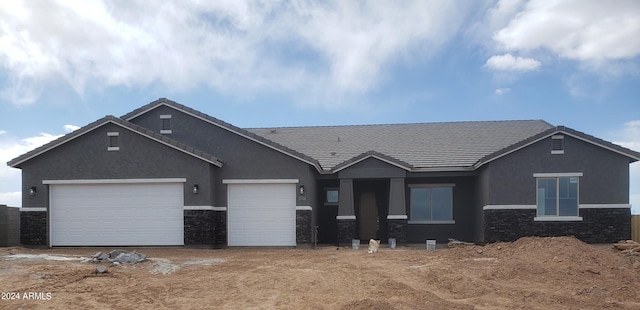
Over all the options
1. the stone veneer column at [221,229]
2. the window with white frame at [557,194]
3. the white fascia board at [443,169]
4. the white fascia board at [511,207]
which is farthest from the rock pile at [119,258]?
the window with white frame at [557,194]

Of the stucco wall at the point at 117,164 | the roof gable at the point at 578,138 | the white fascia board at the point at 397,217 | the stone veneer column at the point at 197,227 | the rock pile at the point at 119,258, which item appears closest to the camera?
the rock pile at the point at 119,258

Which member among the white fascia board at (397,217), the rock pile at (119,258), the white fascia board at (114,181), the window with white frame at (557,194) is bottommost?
the rock pile at (119,258)

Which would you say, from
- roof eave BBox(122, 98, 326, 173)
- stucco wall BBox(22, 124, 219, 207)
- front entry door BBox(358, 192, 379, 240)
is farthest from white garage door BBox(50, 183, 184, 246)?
front entry door BBox(358, 192, 379, 240)

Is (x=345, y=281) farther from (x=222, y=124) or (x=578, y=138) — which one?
(x=578, y=138)

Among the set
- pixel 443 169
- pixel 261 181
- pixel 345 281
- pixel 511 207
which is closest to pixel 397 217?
pixel 443 169

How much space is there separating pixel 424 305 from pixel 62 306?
6.05 metres

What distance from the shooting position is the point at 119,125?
1758cm

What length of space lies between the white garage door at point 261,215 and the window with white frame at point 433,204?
510cm

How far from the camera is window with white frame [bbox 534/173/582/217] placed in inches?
696

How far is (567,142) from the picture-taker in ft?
58.2

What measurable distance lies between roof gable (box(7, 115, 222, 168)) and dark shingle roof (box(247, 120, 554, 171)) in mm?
4991

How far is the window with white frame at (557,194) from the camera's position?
17.7 metres

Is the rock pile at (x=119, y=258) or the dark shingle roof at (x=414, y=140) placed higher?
the dark shingle roof at (x=414, y=140)

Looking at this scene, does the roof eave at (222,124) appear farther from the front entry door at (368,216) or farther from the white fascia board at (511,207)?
the white fascia board at (511,207)
